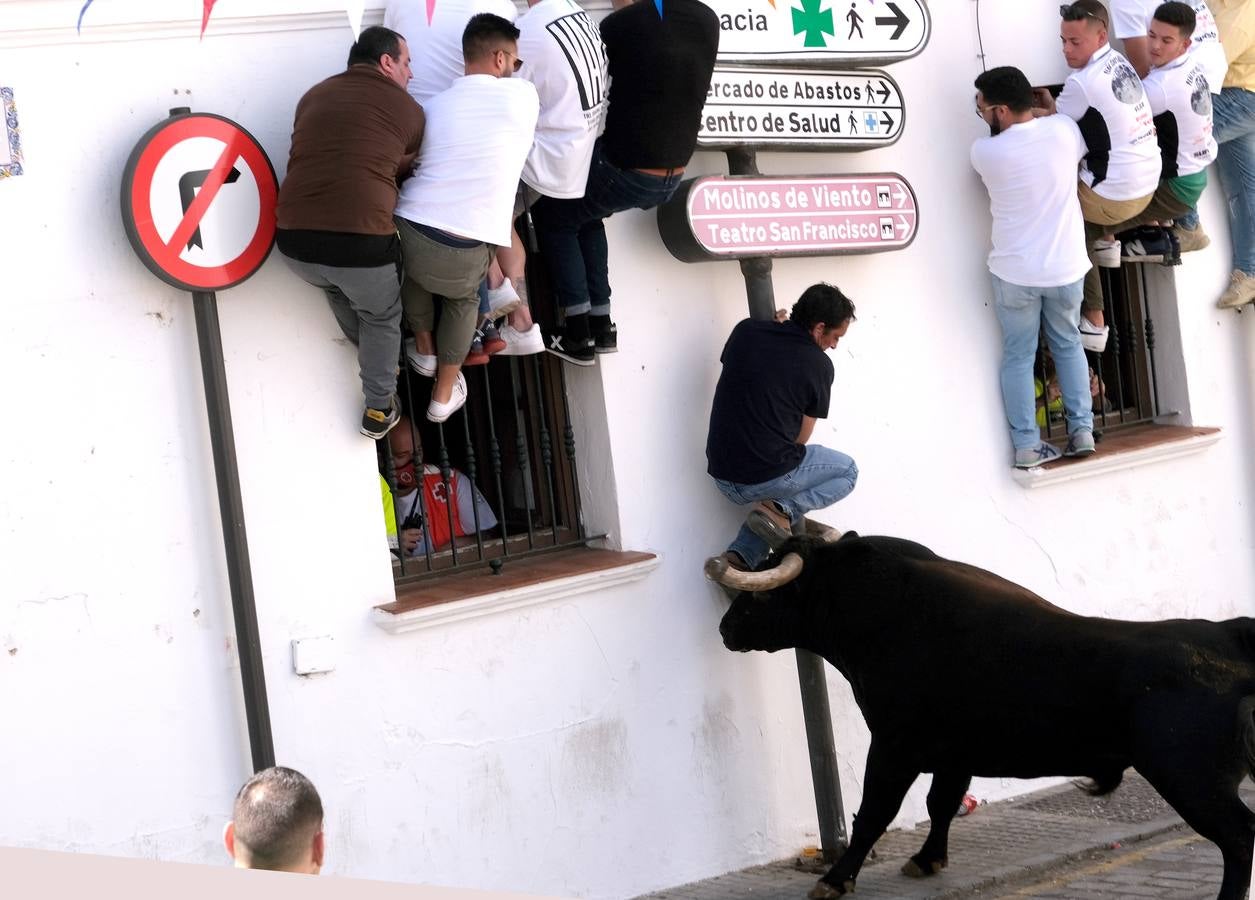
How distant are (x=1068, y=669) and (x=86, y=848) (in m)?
3.52

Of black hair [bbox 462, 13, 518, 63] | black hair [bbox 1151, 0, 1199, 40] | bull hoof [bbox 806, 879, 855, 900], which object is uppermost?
black hair [bbox 1151, 0, 1199, 40]

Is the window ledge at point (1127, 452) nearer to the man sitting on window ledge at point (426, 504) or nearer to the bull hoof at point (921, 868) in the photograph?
the bull hoof at point (921, 868)

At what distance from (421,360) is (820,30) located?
246 cm

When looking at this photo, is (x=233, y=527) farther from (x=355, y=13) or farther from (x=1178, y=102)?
(x=1178, y=102)

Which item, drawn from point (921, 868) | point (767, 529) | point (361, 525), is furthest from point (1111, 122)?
point (361, 525)

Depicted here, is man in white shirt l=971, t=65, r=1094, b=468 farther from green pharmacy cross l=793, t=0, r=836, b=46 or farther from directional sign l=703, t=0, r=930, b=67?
green pharmacy cross l=793, t=0, r=836, b=46

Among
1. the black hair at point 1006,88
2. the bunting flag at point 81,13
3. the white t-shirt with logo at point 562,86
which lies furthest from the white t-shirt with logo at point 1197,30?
the bunting flag at point 81,13

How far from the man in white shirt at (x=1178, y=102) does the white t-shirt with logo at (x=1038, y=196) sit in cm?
73

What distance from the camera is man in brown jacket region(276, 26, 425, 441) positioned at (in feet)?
18.0

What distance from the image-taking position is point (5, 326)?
5359 mm

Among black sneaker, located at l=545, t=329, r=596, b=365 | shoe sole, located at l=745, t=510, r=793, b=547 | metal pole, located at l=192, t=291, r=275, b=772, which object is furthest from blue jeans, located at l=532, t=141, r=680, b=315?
metal pole, located at l=192, t=291, r=275, b=772

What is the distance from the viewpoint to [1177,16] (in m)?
8.09

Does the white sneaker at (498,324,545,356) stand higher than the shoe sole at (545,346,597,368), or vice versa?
the white sneaker at (498,324,545,356)

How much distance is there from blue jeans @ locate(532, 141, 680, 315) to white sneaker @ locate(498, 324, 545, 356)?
207 millimetres
